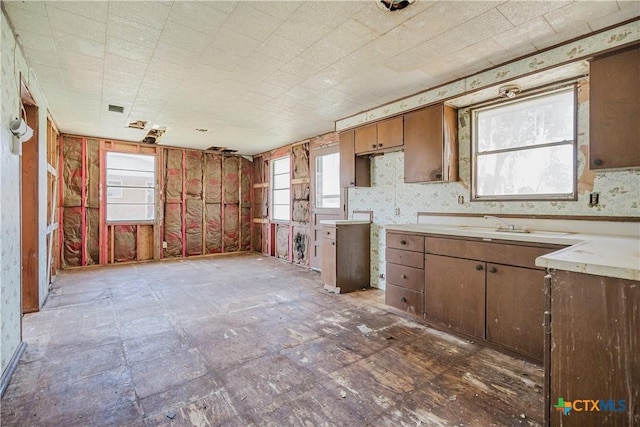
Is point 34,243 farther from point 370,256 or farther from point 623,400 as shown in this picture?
point 623,400

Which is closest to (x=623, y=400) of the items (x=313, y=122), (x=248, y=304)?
(x=248, y=304)

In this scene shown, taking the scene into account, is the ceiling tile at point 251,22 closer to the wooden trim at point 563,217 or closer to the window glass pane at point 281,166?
the wooden trim at point 563,217

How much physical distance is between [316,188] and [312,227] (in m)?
0.79

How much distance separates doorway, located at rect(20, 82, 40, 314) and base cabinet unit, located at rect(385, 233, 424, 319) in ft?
12.8

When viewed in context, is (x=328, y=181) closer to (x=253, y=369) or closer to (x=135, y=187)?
(x=253, y=369)

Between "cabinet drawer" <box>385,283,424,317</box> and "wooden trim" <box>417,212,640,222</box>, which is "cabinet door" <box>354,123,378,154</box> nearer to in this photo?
"wooden trim" <box>417,212,640,222</box>

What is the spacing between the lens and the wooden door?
540 centimetres

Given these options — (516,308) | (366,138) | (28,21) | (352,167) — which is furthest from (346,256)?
(28,21)

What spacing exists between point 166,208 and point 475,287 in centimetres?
658

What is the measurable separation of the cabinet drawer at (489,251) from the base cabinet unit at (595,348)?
1.11 m

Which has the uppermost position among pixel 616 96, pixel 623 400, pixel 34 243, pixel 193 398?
pixel 616 96

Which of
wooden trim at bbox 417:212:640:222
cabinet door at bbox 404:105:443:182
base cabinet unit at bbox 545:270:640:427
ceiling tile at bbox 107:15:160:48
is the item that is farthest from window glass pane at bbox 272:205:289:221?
base cabinet unit at bbox 545:270:640:427

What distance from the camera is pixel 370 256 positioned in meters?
4.59

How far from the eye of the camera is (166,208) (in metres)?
6.90
